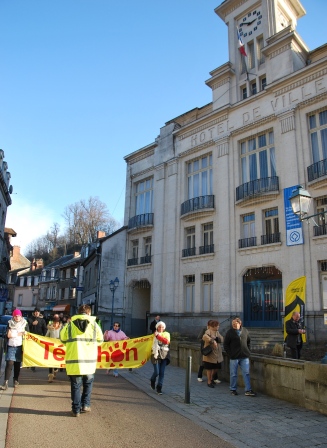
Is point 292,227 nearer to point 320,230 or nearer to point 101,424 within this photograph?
point 320,230

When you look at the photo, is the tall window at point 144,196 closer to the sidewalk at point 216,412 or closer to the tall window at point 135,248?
the tall window at point 135,248

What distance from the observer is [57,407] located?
23.5 ft

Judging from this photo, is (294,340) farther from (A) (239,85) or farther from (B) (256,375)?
(A) (239,85)

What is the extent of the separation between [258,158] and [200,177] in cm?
458

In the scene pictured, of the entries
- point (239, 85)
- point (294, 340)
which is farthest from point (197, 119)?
point (294, 340)

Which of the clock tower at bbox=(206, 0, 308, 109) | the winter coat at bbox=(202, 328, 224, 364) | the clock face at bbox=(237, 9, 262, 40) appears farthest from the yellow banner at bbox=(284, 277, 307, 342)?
the clock face at bbox=(237, 9, 262, 40)

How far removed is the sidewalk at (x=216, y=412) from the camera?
581 cm

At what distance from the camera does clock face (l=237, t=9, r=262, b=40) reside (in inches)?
1010

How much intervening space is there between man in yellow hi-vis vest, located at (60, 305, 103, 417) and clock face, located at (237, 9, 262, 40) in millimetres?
24846

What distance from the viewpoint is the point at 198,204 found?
25.4 m

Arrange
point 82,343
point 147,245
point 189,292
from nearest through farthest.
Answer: point 82,343 → point 189,292 → point 147,245

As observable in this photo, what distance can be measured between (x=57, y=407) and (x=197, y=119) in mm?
22561

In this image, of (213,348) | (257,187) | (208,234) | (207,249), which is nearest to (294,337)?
(213,348)

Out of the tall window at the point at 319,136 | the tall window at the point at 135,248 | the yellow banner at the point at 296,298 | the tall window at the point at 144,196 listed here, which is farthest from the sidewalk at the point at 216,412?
the tall window at the point at 144,196
